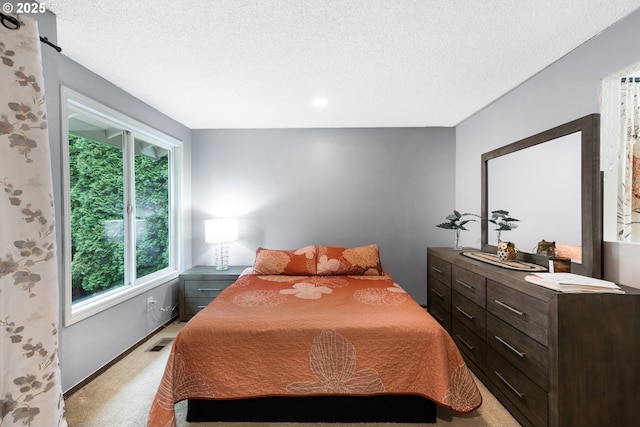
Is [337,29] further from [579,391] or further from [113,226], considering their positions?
[113,226]

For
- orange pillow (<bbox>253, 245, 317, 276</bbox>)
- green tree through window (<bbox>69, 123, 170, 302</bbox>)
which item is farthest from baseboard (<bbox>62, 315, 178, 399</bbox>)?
orange pillow (<bbox>253, 245, 317, 276</bbox>)

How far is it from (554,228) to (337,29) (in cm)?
199

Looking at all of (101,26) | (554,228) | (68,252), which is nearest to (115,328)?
(68,252)

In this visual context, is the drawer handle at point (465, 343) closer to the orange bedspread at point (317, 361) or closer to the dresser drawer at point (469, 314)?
the dresser drawer at point (469, 314)

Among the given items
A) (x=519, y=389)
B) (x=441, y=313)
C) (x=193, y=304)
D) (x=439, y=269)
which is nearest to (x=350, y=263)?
(x=439, y=269)

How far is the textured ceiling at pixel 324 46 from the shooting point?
59.6 inches

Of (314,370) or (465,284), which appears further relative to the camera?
(465,284)

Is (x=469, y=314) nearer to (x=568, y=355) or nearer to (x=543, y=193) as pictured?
(x=568, y=355)

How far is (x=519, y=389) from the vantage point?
170 cm

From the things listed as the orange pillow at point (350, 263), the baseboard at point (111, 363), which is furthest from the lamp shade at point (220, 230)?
the orange pillow at point (350, 263)

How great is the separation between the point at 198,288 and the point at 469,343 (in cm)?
276

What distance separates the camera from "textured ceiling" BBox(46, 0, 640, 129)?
151cm

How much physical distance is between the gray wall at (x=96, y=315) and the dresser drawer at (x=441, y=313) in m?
2.94

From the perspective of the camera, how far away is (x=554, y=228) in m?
2.00
